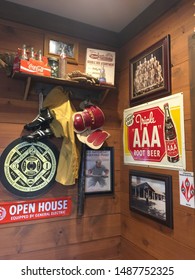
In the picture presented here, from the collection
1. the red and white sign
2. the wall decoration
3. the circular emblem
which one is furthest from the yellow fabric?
the red and white sign

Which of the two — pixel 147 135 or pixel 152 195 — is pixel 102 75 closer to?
pixel 147 135

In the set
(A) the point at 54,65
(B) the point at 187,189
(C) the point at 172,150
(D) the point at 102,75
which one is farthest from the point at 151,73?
(B) the point at 187,189

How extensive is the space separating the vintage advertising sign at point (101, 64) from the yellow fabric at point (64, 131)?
287mm

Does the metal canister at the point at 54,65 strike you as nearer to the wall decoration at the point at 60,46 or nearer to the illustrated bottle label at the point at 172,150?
the wall decoration at the point at 60,46

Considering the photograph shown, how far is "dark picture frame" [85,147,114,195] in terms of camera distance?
5.26ft

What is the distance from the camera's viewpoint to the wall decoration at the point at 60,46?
5.02 feet

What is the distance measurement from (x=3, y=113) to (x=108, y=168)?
82cm

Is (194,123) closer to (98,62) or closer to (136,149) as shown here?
(136,149)

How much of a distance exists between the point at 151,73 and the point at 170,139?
1.48 feet

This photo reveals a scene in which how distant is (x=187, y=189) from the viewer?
114 cm

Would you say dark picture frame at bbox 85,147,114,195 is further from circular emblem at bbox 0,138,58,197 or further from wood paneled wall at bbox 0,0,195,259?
circular emblem at bbox 0,138,58,197

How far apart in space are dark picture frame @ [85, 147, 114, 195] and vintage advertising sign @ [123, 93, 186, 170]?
13 centimetres

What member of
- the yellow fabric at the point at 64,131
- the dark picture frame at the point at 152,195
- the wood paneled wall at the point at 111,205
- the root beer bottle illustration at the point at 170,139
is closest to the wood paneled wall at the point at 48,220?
the wood paneled wall at the point at 111,205

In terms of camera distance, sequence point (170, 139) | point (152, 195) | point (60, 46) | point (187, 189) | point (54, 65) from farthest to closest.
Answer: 1. point (60, 46)
2. point (54, 65)
3. point (152, 195)
4. point (170, 139)
5. point (187, 189)
